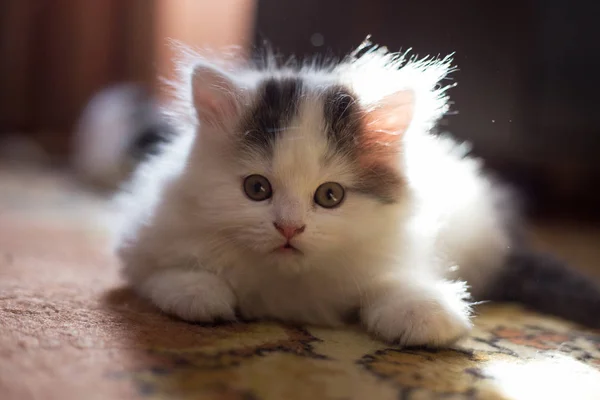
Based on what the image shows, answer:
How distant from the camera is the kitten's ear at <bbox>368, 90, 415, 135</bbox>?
1.34 metres

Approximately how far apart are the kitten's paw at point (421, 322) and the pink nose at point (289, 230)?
259 mm

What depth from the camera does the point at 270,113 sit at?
51.9 inches

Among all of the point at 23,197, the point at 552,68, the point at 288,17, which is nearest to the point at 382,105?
the point at 288,17

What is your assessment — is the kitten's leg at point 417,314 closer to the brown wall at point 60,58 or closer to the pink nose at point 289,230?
the pink nose at point 289,230

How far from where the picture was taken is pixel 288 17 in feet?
6.73

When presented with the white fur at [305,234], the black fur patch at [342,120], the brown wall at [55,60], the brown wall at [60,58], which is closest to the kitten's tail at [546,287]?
the white fur at [305,234]

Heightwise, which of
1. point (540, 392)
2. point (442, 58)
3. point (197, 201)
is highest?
point (442, 58)

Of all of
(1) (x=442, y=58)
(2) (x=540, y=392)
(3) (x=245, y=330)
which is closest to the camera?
(2) (x=540, y=392)

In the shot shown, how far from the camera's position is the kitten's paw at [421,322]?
3.86 ft

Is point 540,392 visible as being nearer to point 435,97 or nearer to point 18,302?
point 435,97

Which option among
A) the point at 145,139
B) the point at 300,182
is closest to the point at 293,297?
the point at 300,182

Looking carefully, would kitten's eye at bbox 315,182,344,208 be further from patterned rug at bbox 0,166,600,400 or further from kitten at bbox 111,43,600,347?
patterned rug at bbox 0,166,600,400

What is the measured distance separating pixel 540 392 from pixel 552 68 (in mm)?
2114

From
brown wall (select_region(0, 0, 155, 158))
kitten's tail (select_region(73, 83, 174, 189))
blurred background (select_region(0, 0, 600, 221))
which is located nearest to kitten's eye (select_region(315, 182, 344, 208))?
blurred background (select_region(0, 0, 600, 221))
